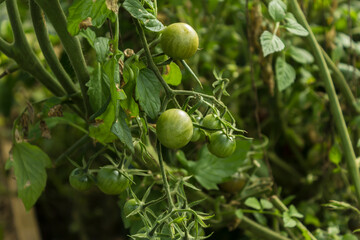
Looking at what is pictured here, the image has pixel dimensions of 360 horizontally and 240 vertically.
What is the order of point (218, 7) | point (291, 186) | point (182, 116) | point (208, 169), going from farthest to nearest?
point (291, 186) < point (218, 7) < point (208, 169) < point (182, 116)

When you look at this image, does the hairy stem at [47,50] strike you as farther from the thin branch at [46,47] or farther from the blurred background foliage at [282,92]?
the blurred background foliage at [282,92]

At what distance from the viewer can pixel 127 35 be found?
823 mm

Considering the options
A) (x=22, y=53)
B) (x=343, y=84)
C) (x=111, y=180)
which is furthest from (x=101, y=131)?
(x=343, y=84)

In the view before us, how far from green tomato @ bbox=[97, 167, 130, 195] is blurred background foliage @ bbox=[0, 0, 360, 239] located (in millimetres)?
247

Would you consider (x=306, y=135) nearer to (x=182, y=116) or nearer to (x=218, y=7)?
(x=218, y=7)

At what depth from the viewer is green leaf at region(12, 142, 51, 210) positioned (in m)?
0.58

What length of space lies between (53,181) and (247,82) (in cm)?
69

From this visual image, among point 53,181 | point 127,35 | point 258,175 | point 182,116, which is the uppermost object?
point 182,116

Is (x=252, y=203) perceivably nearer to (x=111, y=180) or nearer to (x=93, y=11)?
(x=111, y=180)

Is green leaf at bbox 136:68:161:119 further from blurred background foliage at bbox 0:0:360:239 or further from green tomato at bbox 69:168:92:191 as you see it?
blurred background foliage at bbox 0:0:360:239

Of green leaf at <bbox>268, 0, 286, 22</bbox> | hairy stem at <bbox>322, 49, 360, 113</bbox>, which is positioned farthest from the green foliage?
hairy stem at <bbox>322, 49, 360, 113</bbox>

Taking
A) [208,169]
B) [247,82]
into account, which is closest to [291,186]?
[247,82]

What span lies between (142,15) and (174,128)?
4.1 inches

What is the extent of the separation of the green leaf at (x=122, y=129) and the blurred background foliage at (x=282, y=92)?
0.34 m
